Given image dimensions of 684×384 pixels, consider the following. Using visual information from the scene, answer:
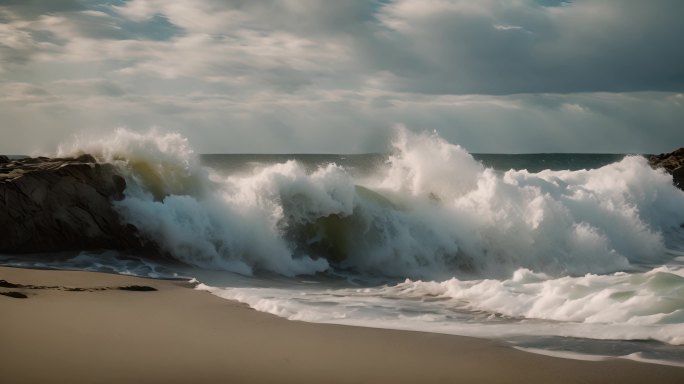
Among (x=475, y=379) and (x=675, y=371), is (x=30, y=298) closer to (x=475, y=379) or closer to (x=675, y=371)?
(x=475, y=379)

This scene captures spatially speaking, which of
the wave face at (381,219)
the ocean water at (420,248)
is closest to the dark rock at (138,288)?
the ocean water at (420,248)

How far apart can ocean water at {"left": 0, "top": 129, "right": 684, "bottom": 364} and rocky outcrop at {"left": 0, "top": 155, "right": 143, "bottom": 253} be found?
14.7 inches

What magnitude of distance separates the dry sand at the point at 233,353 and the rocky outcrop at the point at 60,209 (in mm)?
4107

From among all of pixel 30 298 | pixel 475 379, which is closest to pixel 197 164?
pixel 30 298

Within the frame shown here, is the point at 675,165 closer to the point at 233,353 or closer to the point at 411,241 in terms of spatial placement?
the point at 411,241

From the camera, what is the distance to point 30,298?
7055 millimetres

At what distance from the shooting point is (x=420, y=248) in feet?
45.1

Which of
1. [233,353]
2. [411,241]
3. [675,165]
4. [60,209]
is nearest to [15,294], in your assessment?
[233,353]

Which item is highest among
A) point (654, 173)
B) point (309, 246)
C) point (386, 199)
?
point (654, 173)

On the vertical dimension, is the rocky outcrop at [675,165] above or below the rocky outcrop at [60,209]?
above

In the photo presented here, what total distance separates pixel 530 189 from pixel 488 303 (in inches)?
347

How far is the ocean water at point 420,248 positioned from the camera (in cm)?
719

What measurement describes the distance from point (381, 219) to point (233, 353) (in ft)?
30.0

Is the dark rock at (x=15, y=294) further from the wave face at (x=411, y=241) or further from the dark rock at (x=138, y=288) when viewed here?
the wave face at (x=411, y=241)
